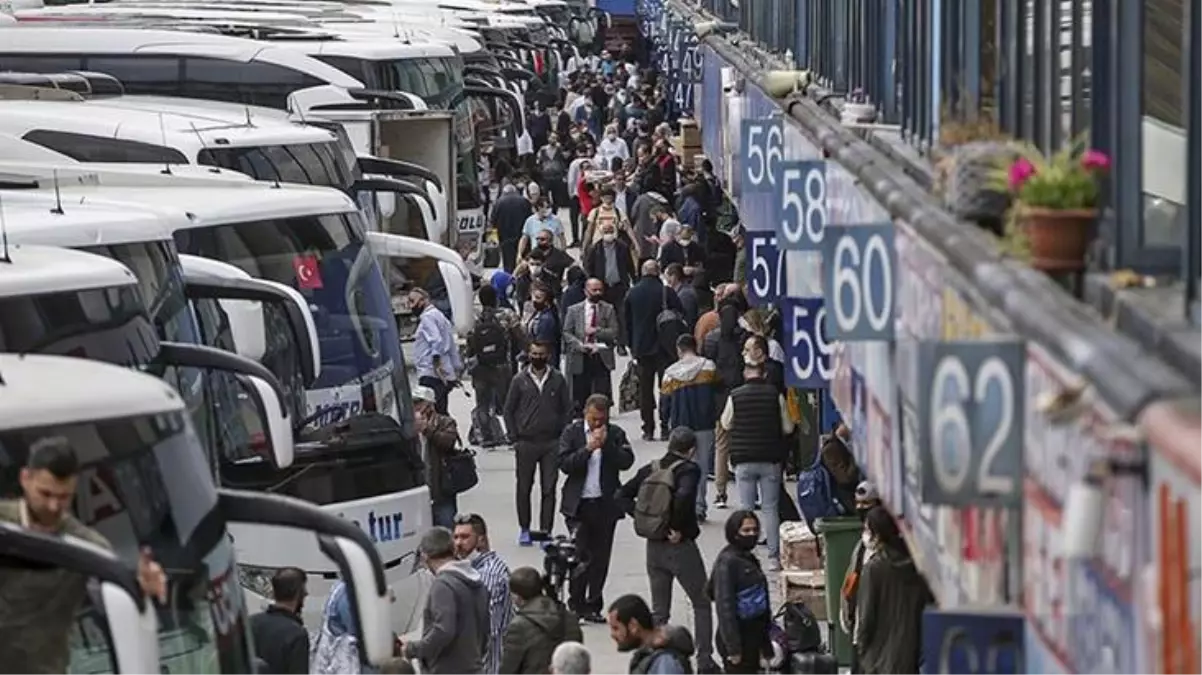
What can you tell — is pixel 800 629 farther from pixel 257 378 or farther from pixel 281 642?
pixel 257 378

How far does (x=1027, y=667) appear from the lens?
8414mm

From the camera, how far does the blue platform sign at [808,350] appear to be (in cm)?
1574

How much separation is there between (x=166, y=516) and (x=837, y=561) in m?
7.71

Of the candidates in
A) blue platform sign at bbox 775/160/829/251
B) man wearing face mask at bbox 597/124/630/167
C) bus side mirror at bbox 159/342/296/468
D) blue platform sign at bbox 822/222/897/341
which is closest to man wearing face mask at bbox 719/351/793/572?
blue platform sign at bbox 775/160/829/251

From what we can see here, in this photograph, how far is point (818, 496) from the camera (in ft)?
64.8

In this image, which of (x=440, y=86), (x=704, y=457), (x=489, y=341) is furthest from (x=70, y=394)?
(x=440, y=86)

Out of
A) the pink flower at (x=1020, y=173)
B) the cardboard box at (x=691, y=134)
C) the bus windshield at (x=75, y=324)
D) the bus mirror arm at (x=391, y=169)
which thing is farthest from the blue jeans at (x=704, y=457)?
the cardboard box at (x=691, y=134)

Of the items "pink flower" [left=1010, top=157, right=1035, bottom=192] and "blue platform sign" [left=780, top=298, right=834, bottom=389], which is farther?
"blue platform sign" [left=780, top=298, right=834, bottom=389]

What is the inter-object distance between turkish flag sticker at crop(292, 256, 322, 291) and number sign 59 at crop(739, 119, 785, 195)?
2.54m

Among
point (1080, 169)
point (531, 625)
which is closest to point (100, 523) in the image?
point (1080, 169)

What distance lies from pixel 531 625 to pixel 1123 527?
9.23 metres

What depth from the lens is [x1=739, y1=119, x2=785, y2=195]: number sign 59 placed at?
61.4ft

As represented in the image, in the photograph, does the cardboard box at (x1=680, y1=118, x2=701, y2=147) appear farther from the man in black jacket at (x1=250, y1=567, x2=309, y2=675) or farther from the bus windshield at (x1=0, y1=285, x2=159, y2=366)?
the bus windshield at (x1=0, y1=285, x2=159, y2=366)

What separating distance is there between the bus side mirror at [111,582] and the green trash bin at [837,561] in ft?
26.8
